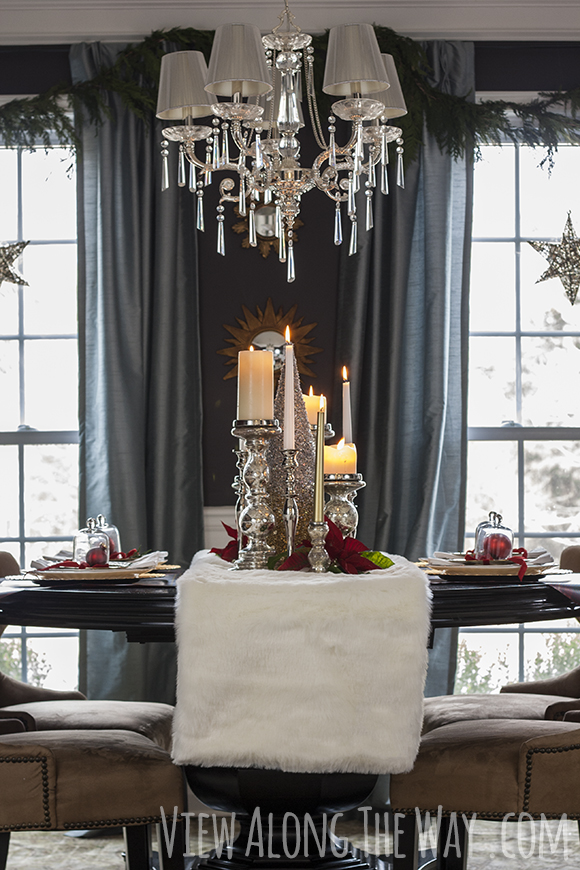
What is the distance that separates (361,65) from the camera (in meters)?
2.09

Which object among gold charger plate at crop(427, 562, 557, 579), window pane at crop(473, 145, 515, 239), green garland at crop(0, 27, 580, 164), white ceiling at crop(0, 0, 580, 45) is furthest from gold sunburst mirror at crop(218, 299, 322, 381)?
gold charger plate at crop(427, 562, 557, 579)

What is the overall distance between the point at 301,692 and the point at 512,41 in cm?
303

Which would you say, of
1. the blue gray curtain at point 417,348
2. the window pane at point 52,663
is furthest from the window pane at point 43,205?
the window pane at point 52,663

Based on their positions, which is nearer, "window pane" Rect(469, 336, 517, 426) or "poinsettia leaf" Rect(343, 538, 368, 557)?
"poinsettia leaf" Rect(343, 538, 368, 557)

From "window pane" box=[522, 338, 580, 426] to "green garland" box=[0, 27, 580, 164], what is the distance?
894 mm

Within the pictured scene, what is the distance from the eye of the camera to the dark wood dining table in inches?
70.9

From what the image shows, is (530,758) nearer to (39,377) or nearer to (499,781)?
(499,781)

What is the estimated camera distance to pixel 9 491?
371 cm

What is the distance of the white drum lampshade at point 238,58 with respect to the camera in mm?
2062

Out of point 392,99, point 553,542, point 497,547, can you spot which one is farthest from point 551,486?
point 392,99

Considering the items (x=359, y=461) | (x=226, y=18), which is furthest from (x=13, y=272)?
(x=359, y=461)

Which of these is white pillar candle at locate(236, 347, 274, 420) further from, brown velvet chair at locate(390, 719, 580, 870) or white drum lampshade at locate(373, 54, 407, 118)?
white drum lampshade at locate(373, 54, 407, 118)

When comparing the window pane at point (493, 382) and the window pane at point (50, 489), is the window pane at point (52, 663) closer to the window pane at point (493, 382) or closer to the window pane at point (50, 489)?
the window pane at point (50, 489)

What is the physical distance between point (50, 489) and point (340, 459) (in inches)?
Answer: 76.2
